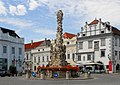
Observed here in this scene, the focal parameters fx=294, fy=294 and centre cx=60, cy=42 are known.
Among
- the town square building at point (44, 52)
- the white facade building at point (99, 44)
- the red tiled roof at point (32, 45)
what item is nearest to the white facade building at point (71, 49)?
the town square building at point (44, 52)

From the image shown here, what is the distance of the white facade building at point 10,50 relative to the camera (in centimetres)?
6985

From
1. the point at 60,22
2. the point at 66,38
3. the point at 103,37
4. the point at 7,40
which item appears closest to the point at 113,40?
the point at 103,37

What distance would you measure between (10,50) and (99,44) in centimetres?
2245

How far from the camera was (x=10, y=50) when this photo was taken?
7212 cm

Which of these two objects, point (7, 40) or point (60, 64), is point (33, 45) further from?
point (60, 64)

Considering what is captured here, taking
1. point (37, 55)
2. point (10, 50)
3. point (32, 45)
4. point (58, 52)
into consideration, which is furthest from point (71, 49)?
point (58, 52)

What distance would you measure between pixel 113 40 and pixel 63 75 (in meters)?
37.4

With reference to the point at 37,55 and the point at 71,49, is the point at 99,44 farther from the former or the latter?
the point at 37,55

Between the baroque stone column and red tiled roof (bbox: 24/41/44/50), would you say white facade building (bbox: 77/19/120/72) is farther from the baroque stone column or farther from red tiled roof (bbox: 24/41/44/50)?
the baroque stone column

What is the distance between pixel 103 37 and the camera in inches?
2918

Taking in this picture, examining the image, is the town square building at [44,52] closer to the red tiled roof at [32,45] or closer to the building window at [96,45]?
the red tiled roof at [32,45]

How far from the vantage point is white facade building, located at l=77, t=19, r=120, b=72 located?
72188mm

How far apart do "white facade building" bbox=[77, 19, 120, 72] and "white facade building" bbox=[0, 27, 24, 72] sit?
53.7 ft

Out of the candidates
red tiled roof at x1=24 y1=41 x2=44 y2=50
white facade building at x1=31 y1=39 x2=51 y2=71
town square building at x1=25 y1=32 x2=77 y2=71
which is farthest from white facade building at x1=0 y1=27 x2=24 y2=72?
red tiled roof at x1=24 y1=41 x2=44 y2=50
